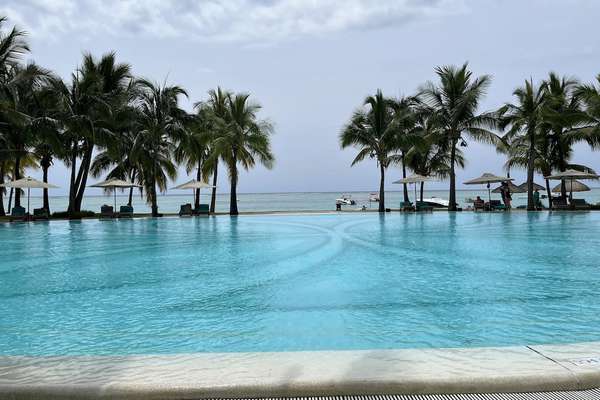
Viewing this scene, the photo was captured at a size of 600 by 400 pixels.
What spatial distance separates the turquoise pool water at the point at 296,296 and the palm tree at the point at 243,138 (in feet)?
46.4

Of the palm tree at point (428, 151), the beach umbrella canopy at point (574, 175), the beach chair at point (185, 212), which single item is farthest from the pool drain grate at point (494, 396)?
the beach umbrella canopy at point (574, 175)

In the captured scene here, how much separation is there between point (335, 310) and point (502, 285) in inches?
111

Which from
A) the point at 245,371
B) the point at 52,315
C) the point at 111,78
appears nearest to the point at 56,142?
the point at 111,78

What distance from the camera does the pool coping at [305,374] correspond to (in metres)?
2.56

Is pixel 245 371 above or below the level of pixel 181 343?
above

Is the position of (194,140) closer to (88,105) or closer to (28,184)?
(88,105)

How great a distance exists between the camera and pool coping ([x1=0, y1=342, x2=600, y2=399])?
101 inches

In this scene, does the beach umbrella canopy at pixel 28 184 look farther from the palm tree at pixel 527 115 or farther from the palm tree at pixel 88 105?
A: the palm tree at pixel 527 115

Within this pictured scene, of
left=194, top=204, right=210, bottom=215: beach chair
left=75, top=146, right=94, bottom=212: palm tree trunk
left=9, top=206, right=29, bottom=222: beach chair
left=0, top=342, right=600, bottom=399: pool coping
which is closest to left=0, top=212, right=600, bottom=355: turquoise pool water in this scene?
left=0, top=342, right=600, bottom=399: pool coping

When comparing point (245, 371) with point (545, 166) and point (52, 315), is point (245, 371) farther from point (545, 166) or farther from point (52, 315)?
point (545, 166)

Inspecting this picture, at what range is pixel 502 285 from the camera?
6930 millimetres

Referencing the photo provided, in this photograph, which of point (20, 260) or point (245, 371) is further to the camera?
point (20, 260)

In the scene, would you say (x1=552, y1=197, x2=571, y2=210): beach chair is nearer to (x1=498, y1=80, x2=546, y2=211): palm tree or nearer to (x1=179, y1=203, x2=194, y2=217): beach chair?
(x1=498, y1=80, x2=546, y2=211): palm tree

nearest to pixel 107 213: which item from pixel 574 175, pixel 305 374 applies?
pixel 305 374
